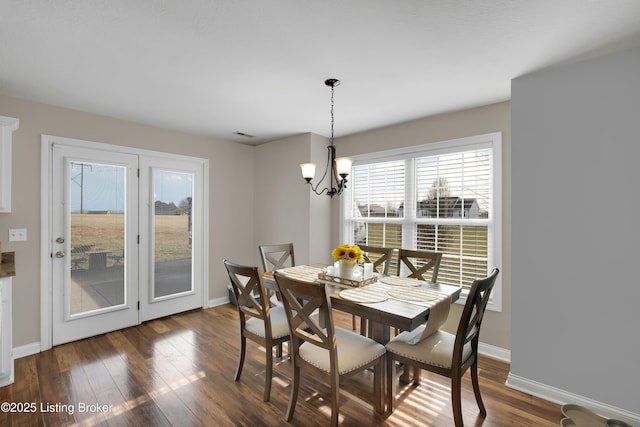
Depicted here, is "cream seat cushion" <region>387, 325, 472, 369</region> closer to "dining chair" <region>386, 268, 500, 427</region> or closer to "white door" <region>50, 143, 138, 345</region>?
"dining chair" <region>386, 268, 500, 427</region>

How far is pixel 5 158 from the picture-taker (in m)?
2.58

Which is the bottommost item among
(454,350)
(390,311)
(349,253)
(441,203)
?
(454,350)

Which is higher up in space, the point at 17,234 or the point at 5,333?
the point at 17,234

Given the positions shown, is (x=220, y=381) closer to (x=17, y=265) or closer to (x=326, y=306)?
(x=326, y=306)

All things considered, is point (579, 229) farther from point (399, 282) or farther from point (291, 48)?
point (291, 48)

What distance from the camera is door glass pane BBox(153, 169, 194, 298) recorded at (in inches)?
155

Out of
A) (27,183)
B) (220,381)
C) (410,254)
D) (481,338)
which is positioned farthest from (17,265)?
(481,338)

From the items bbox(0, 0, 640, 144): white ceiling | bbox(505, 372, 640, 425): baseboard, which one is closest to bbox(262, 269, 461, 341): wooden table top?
bbox(505, 372, 640, 425): baseboard

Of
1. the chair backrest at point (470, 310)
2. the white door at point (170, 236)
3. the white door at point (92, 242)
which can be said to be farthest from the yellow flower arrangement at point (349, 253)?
the white door at point (92, 242)

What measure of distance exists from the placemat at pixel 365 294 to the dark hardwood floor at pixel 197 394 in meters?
0.80

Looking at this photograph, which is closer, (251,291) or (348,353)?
(348,353)

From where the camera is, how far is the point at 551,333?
2.29 metres

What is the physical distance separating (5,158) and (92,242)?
45.9 inches

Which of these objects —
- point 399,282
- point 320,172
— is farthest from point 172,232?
point 399,282
